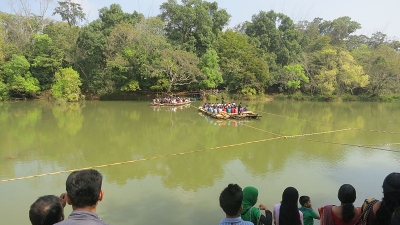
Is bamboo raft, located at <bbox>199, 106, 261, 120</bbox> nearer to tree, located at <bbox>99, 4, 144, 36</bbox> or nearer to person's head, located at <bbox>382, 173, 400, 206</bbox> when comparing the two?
person's head, located at <bbox>382, 173, 400, 206</bbox>

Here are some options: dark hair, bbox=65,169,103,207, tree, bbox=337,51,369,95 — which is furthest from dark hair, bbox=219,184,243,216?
tree, bbox=337,51,369,95

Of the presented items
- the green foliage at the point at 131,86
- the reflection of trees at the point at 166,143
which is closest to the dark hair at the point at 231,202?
the reflection of trees at the point at 166,143

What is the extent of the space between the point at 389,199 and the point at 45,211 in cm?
219

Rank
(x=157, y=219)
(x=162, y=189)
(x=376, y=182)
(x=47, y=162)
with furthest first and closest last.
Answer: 1. (x=47, y=162)
2. (x=376, y=182)
3. (x=162, y=189)
4. (x=157, y=219)

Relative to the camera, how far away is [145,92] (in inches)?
1046

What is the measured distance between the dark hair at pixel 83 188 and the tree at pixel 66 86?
23.2m

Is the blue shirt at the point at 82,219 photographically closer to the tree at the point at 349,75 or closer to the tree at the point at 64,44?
the tree at the point at 64,44

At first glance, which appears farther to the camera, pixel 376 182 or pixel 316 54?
pixel 316 54

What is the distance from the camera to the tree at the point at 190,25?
27.2m

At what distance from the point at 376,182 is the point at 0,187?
7.94m

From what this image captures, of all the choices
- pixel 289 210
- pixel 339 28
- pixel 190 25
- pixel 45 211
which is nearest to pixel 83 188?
pixel 45 211

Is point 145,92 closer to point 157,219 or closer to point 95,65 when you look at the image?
point 95,65

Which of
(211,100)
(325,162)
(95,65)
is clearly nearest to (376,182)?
(325,162)

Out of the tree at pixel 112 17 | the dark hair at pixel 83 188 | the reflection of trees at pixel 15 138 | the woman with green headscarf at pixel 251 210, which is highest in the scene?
the tree at pixel 112 17
